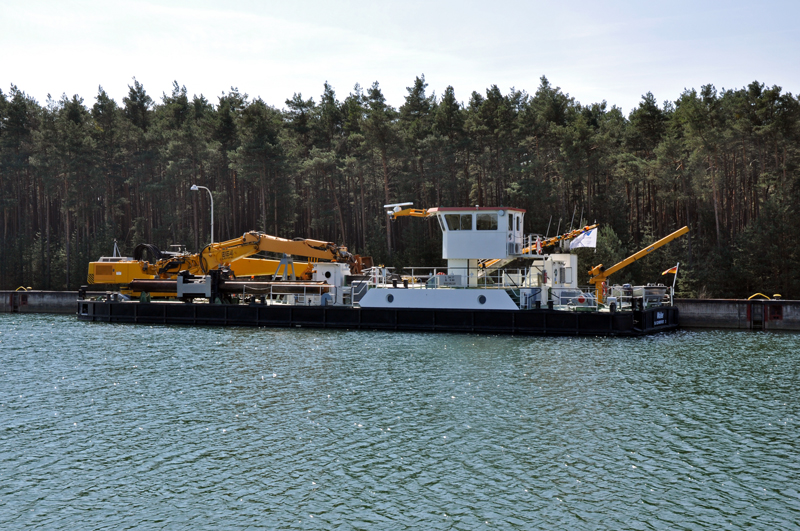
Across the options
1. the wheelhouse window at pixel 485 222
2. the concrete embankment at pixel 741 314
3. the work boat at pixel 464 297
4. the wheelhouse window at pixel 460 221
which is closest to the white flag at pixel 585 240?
the work boat at pixel 464 297

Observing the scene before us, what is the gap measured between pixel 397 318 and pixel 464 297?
11.5ft

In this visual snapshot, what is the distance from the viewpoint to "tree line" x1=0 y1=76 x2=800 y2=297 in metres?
47.6

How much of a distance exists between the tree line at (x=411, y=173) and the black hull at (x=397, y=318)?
1308 centimetres

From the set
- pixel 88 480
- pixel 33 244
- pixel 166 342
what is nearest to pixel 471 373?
pixel 88 480

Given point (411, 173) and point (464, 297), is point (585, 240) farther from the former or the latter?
point (411, 173)

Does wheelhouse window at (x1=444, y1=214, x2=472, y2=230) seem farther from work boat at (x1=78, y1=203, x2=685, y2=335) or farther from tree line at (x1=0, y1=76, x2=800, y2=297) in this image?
tree line at (x1=0, y1=76, x2=800, y2=297)

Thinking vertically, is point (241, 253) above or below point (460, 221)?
below

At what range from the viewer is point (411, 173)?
2196 inches

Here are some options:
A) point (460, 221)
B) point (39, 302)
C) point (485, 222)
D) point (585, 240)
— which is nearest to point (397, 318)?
point (460, 221)

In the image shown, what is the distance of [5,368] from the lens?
74.3ft

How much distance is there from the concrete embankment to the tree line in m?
7.59

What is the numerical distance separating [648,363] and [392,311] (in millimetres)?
13138

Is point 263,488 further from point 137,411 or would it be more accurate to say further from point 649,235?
point 649,235

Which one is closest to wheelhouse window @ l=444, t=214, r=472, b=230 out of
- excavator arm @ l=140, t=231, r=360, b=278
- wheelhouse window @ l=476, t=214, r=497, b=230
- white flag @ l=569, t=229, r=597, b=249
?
wheelhouse window @ l=476, t=214, r=497, b=230
